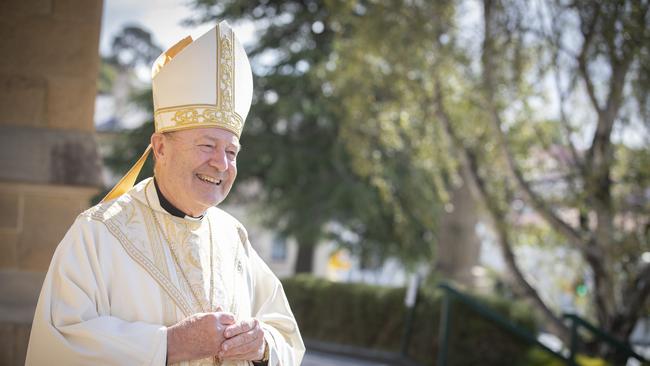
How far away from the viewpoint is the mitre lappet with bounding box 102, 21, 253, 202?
9.71 ft

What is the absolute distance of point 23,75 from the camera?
4.20 metres

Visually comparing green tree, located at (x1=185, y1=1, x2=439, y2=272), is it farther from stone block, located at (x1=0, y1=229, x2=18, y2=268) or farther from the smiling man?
the smiling man

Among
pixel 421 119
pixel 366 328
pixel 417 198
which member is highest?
pixel 421 119

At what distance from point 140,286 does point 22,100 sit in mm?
1865

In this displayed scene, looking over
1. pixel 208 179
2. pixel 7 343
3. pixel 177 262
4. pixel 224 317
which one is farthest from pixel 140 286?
pixel 7 343

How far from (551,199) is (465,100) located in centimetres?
141

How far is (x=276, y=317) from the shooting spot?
126 inches

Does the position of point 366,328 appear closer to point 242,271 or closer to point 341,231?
point 341,231

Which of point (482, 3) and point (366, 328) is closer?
point (482, 3)

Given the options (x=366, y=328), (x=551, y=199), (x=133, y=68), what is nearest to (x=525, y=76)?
(x=551, y=199)

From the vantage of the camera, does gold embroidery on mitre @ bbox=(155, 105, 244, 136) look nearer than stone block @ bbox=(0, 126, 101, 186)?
Yes

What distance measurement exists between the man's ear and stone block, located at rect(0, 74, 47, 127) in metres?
1.49

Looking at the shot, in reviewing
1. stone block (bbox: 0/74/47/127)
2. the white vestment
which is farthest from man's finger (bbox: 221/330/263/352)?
stone block (bbox: 0/74/47/127)

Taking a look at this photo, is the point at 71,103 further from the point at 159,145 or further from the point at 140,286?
the point at 140,286
